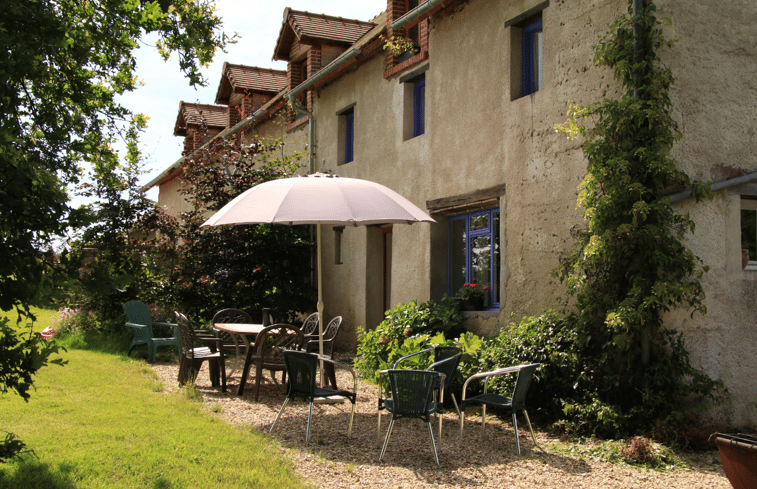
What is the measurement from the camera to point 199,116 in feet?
74.3

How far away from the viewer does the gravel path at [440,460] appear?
15.7 ft

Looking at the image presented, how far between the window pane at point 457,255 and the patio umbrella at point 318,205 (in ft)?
11.0

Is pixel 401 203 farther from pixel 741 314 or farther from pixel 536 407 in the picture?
pixel 741 314

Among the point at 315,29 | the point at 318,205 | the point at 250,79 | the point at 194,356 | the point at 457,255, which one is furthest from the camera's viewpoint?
the point at 250,79

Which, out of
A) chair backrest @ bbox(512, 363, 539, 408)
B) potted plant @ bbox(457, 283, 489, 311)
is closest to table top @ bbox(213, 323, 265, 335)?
potted plant @ bbox(457, 283, 489, 311)

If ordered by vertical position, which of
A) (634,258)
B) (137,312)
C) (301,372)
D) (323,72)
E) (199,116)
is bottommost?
(301,372)

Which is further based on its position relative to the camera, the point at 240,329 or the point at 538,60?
the point at 538,60

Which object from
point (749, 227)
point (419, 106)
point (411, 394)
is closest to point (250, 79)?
point (419, 106)

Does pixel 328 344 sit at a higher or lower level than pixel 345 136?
lower

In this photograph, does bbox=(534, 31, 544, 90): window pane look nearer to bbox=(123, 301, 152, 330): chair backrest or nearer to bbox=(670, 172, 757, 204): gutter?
bbox=(670, 172, 757, 204): gutter

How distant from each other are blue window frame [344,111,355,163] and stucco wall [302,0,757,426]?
1.31 metres

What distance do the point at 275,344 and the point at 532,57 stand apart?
195 inches

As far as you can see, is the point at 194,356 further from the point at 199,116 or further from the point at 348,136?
the point at 199,116

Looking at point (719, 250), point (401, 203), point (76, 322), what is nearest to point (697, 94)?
point (719, 250)
